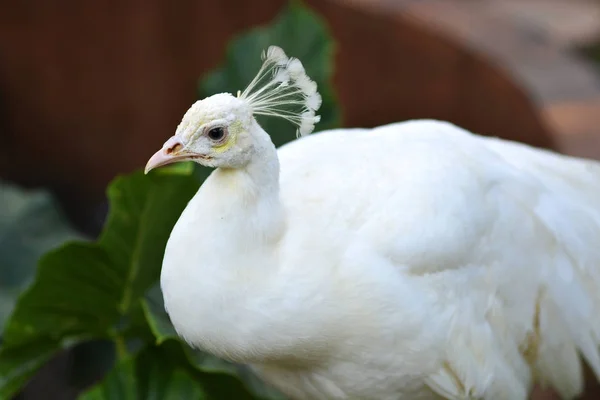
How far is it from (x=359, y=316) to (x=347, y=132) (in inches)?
18.3

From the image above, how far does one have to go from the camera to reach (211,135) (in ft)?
4.98

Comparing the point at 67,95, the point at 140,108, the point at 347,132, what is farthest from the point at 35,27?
the point at 347,132

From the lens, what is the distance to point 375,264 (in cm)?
171

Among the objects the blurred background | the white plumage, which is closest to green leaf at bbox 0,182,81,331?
the blurred background

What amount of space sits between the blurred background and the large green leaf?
71 centimetres

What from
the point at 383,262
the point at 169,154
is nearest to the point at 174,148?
the point at 169,154

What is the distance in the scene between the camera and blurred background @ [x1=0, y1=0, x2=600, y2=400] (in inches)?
125

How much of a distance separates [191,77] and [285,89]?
2.23 meters

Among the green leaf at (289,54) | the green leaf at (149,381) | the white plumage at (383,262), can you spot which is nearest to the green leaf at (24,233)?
the green leaf at (149,381)

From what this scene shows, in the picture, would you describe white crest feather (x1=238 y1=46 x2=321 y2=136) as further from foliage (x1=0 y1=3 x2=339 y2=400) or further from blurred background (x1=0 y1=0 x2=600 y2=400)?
blurred background (x1=0 y1=0 x2=600 y2=400)

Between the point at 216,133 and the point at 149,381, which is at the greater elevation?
the point at 216,133

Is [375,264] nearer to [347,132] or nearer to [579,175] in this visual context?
[347,132]

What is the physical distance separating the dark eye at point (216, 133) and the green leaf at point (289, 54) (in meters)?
0.79

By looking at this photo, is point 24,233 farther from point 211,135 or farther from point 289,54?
point 211,135
